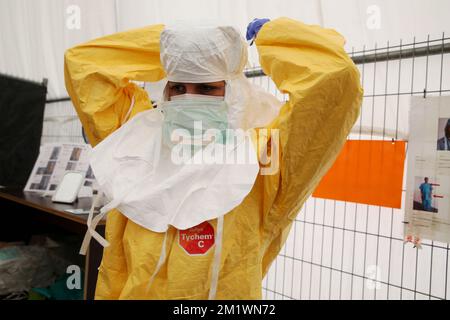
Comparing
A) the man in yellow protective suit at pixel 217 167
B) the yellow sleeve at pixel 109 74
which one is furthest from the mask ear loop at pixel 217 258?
the yellow sleeve at pixel 109 74

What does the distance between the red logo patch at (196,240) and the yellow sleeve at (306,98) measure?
19cm

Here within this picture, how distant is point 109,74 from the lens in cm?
112

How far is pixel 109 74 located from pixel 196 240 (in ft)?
1.86

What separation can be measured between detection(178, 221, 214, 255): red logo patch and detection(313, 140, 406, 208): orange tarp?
753 millimetres

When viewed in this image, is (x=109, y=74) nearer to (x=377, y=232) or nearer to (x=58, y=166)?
(x=377, y=232)

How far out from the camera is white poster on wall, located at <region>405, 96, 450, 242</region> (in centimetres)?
127

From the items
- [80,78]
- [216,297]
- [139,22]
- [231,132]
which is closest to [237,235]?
[216,297]

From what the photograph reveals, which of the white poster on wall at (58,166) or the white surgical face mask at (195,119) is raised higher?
the white surgical face mask at (195,119)

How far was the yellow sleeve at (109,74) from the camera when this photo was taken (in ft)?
3.68

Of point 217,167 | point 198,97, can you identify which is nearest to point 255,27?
point 198,97

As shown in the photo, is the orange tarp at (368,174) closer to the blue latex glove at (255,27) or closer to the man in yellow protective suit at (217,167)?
the man in yellow protective suit at (217,167)

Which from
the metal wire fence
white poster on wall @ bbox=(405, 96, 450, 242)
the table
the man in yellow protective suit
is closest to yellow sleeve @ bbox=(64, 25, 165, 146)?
the man in yellow protective suit

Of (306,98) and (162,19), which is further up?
(162,19)
